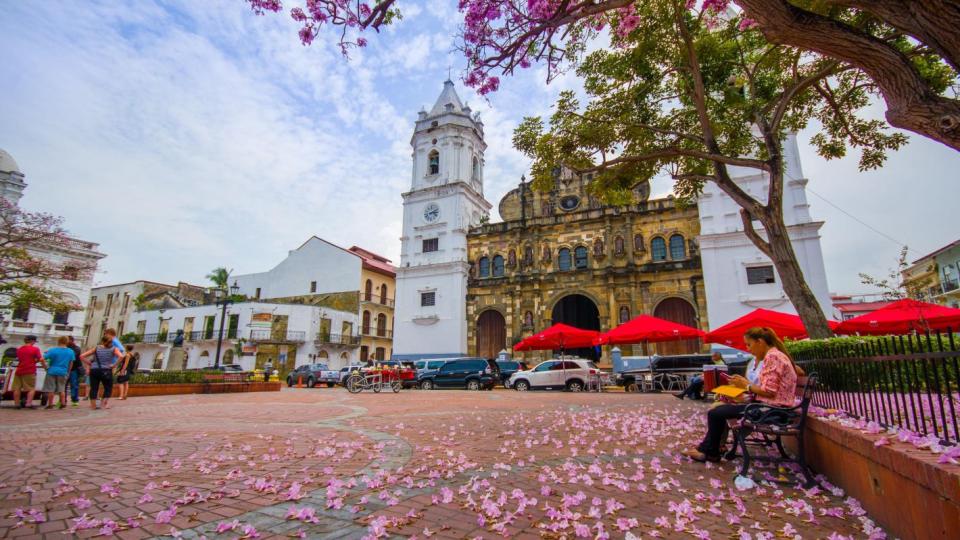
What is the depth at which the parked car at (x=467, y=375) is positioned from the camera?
20.8m

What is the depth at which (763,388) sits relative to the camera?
178 inches

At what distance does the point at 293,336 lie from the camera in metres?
34.9

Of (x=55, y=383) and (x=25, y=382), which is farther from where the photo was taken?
(x=55, y=383)

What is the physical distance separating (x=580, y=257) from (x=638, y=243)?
362cm

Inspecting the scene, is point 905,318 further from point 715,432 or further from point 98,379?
point 98,379

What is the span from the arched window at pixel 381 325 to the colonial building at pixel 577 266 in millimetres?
13397

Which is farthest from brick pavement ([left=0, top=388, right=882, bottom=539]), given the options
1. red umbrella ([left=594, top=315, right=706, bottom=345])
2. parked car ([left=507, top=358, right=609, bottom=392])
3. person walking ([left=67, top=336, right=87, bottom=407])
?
parked car ([left=507, top=358, right=609, bottom=392])

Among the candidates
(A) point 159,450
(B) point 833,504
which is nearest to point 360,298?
(A) point 159,450

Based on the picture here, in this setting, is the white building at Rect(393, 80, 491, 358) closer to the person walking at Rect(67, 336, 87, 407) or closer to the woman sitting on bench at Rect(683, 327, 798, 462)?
the person walking at Rect(67, 336, 87, 407)

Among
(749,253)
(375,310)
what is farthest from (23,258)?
(749,253)

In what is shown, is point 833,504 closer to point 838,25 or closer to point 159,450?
point 838,25

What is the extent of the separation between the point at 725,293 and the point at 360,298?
2797cm

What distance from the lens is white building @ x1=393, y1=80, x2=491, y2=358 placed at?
30.4 meters

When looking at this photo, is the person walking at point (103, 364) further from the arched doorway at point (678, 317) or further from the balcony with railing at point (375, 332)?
the balcony with railing at point (375, 332)
